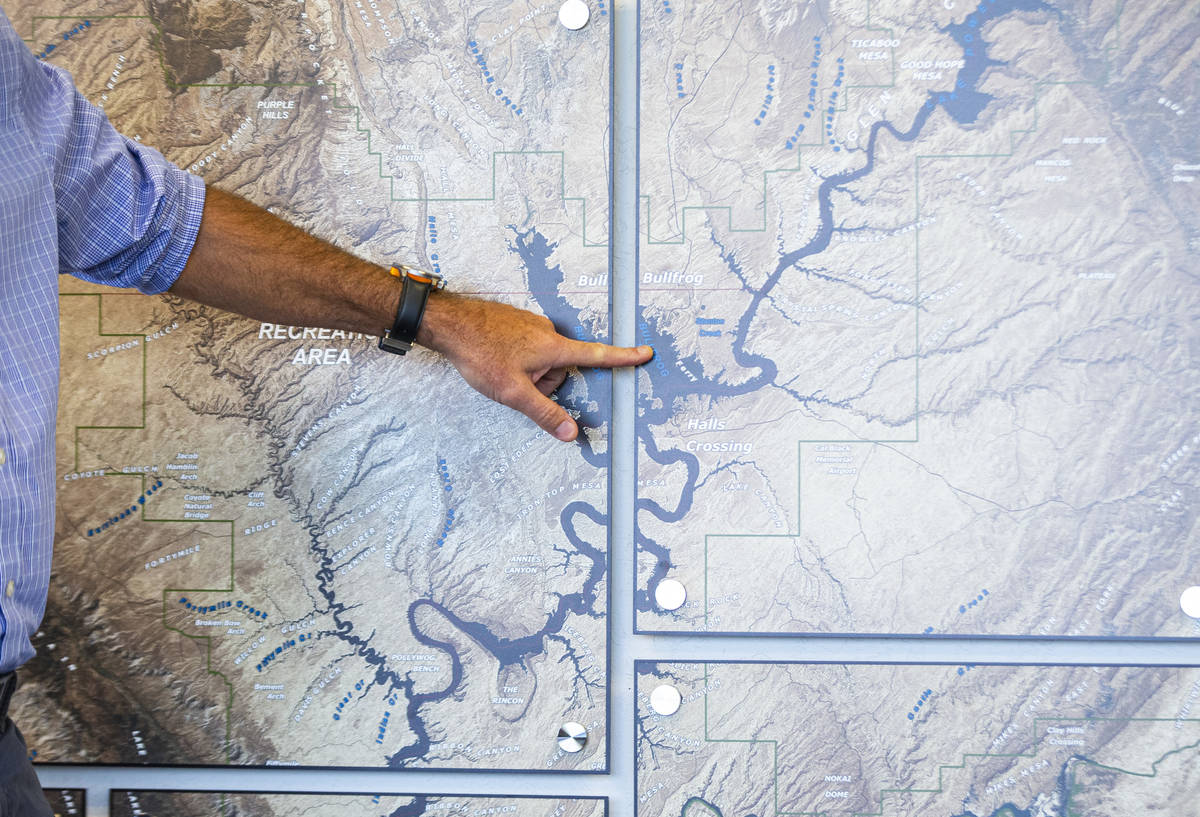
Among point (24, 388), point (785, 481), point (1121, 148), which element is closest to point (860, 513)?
point (785, 481)

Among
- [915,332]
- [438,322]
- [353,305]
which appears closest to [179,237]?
[353,305]

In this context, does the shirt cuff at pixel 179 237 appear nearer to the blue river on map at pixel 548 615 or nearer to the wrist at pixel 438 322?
the wrist at pixel 438 322

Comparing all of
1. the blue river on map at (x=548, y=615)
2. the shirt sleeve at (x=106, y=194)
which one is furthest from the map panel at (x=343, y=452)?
the shirt sleeve at (x=106, y=194)

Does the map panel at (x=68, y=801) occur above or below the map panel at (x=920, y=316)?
below

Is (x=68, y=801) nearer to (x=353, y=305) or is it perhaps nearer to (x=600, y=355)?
(x=353, y=305)

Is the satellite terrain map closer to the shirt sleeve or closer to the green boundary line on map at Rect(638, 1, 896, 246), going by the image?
the green boundary line on map at Rect(638, 1, 896, 246)

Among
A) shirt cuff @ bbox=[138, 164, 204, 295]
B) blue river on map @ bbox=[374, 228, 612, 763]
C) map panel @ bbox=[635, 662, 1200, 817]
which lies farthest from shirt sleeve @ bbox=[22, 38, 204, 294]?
map panel @ bbox=[635, 662, 1200, 817]

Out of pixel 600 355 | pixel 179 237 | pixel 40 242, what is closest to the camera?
pixel 40 242
